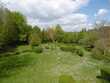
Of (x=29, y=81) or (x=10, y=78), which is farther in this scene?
(x=10, y=78)

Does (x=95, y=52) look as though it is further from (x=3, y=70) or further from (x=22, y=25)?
(x=22, y=25)

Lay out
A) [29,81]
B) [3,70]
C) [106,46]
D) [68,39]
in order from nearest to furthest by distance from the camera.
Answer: [29,81]
[3,70]
[106,46]
[68,39]

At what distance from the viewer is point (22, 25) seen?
82.4m

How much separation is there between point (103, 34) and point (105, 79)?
23514mm

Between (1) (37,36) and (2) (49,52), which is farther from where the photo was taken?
(1) (37,36)

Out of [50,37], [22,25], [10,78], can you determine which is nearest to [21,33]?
[22,25]

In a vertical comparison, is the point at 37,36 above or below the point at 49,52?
above

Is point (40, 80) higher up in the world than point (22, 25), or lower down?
lower down

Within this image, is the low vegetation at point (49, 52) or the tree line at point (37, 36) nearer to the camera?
the low vegetation at point (49, 52)

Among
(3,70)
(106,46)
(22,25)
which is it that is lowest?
(3,70)

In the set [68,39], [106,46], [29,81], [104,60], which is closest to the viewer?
[29,81]

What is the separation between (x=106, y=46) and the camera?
138 feet

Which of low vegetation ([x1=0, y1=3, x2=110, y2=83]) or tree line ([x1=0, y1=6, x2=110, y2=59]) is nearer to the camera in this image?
low vegetation ([x1=0, y1=3, x2=110, y2=83])

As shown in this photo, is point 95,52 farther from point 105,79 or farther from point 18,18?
point 18,18
